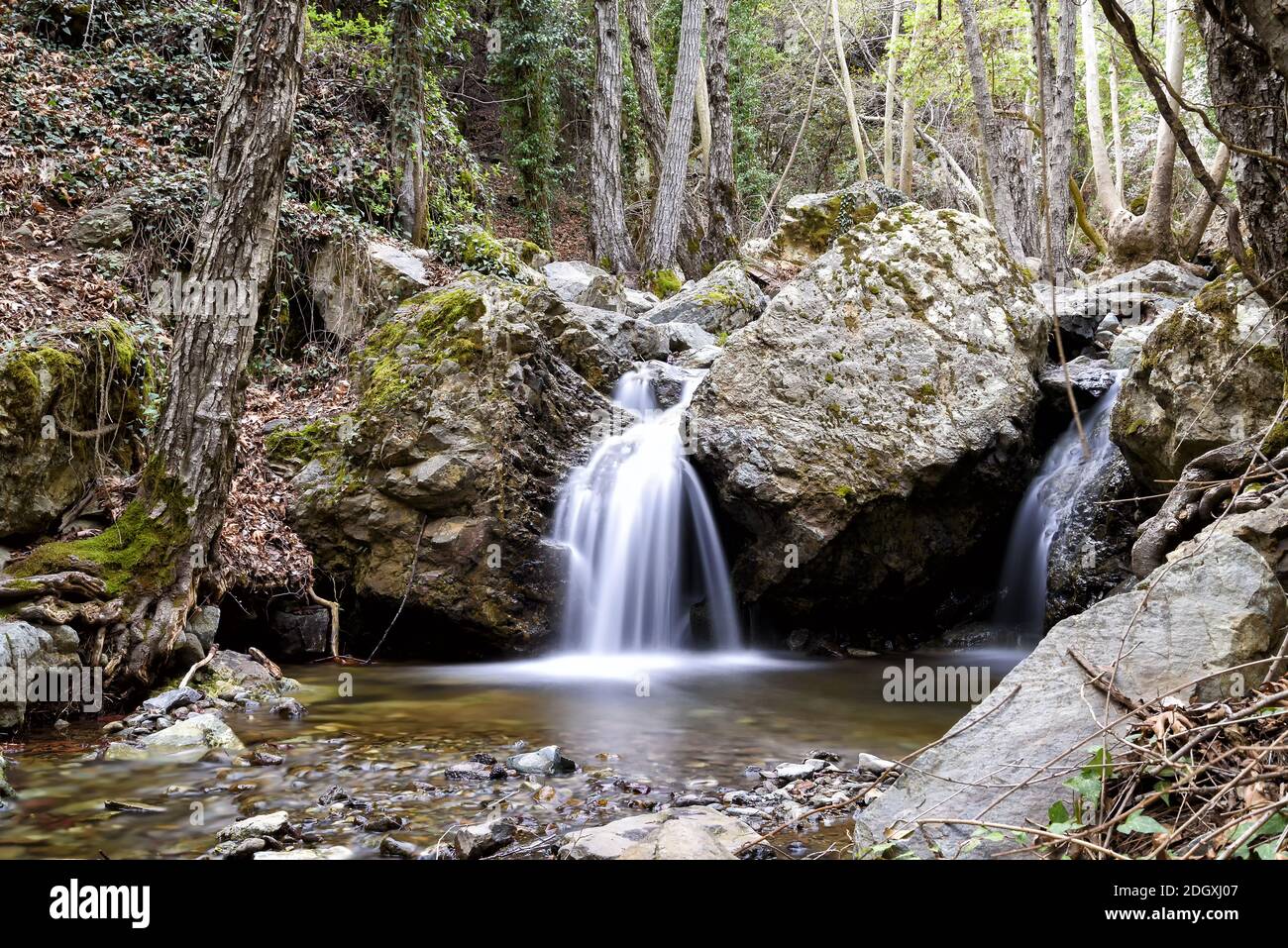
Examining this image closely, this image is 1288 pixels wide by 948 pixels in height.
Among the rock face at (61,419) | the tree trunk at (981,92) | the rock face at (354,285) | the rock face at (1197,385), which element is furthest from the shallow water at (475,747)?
the tree trunk at (981,92)

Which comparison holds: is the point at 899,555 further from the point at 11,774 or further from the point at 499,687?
the point at 11,774

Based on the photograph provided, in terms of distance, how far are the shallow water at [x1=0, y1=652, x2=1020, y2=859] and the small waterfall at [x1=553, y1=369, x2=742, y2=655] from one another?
54 cm

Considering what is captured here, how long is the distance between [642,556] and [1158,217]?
38.7 ft

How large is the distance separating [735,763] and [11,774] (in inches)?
143

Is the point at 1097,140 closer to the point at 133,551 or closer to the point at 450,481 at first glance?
the point at 450,481

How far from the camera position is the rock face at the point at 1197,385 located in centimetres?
584

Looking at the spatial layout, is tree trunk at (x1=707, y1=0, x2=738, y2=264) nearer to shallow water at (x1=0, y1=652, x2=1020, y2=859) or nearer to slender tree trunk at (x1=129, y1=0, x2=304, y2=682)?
shallow water at (x1=0, y1=652, x2=1020, y2=859)

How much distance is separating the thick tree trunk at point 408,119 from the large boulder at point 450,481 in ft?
Answer: 14.1

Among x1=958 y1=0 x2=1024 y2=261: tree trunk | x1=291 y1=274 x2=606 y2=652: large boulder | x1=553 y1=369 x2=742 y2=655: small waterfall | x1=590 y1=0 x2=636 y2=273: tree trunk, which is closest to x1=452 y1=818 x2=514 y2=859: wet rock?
x1=291 y1=274 x2=606 y2=652: large boulder

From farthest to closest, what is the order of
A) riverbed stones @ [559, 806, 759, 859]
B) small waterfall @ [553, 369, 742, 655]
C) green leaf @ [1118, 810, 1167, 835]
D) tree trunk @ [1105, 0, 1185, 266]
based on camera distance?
tree trunk @ [1105, 0, 1185, 266]
small waterfall @ [553, 369, 742, 655]
riverbed stones @ [559, 806, 759, 859]
green leaf @ [1118, 810, 1167, 835]

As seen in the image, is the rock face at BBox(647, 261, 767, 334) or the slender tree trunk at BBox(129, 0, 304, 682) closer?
the slender tree trunk at BBox(129, 0, 304, 682)

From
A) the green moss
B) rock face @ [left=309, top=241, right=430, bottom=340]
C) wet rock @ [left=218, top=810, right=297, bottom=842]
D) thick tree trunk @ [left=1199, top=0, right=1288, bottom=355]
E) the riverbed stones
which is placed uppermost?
rock face @ [left=309, top=241, right=430, bottom=340]

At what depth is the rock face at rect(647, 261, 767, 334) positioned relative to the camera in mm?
12680
